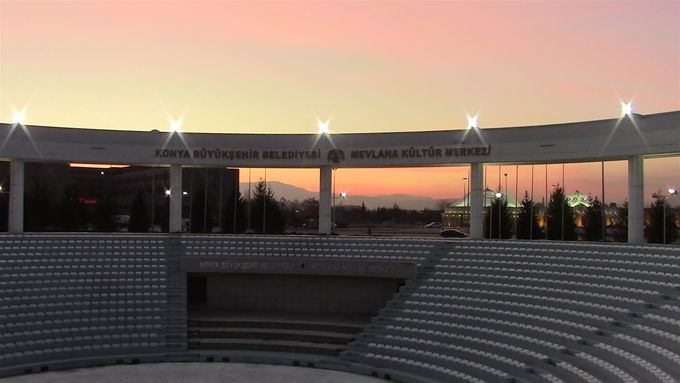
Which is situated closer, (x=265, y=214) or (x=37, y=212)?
(x=265, y=214)

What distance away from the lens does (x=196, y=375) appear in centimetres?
2011

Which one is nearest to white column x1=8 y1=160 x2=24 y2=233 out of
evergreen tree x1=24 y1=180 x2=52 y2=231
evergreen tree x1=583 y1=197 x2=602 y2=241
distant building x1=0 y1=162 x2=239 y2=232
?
distant building x1=0 y1=162 x2=239 y2=232

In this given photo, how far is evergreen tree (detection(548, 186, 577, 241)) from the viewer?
3978 cm

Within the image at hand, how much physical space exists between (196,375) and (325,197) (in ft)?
46.8

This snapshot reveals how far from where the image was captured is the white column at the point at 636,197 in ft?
83.8

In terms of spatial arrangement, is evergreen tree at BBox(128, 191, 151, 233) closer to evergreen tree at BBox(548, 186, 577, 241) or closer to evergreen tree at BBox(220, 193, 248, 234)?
evergreen tree at BBox(220, 193, 248, 234)

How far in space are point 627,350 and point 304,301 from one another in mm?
15386

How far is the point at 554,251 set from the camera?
25.2 meters

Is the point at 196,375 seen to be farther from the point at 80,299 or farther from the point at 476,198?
the point at 476,198

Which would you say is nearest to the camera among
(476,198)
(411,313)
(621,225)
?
(411,313)

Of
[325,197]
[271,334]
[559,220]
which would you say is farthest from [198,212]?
[559,220]

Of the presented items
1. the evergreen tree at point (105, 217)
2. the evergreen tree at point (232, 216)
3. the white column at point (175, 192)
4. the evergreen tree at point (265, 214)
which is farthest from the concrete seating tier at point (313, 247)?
the evergreen tree at point (105, 217)

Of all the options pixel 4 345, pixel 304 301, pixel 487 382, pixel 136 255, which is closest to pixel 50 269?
pixel 136 255

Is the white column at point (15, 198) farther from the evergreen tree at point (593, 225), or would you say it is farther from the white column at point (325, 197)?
the evergreen tree at point (593, 225)
